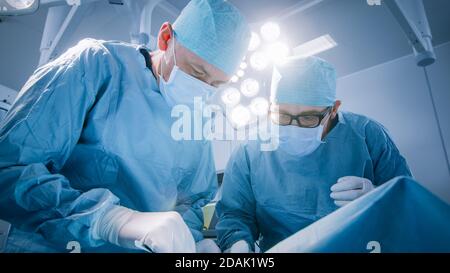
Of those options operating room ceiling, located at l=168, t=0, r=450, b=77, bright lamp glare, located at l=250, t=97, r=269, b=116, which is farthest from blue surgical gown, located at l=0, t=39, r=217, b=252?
bright lamp glare, located at l=250, t=97, r=269, b=116

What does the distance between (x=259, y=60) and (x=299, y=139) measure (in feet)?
3.48

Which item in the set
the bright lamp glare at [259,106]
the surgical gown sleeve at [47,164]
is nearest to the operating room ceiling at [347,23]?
the bright lamp glare at [259,106]

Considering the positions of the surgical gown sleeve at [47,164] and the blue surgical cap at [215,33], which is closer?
the surgical gown sleeve at [47,164]

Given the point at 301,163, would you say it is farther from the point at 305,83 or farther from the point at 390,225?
the point at 390,225

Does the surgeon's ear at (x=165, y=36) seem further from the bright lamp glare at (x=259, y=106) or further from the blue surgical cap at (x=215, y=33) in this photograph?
the bright lamp glare at (x=259, y=106)

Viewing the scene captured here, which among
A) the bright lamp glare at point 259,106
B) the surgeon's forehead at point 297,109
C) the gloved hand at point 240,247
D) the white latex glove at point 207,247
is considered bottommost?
the gloved hand at point 240,247

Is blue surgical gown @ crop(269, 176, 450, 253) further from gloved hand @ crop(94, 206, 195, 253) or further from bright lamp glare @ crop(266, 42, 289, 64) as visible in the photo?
bright lamp glare @ crop(266, 42, 289, 64)

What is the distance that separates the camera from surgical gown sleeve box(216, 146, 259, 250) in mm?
1307

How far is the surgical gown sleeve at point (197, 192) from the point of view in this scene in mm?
1231

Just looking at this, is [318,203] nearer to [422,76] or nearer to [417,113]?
[417,113]

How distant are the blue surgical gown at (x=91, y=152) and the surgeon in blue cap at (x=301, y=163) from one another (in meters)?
0.20

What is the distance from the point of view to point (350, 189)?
1.16 meters

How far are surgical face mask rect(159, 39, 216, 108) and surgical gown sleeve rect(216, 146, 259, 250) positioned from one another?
1.58 ft

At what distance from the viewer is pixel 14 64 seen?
2846mm
